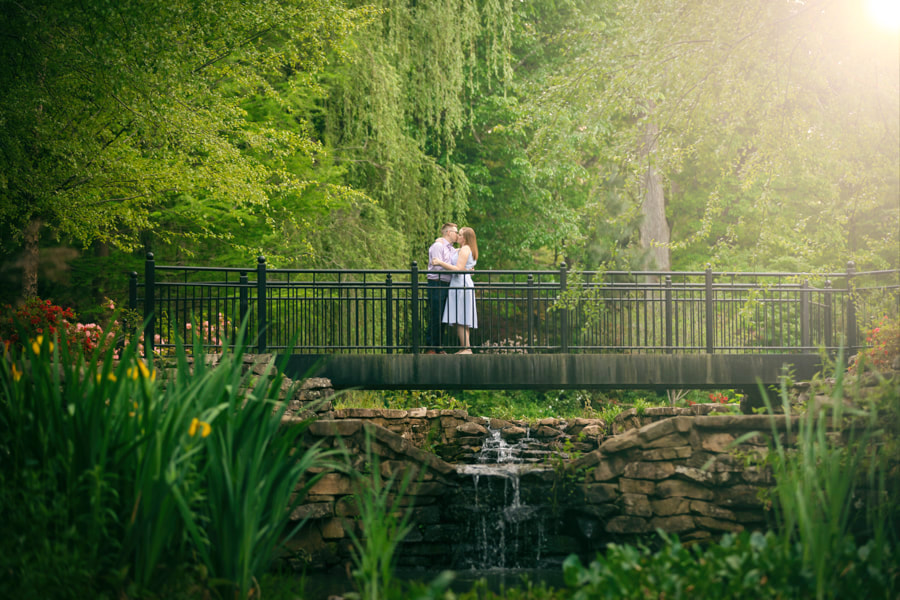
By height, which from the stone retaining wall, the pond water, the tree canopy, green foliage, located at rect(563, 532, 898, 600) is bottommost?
the pond water

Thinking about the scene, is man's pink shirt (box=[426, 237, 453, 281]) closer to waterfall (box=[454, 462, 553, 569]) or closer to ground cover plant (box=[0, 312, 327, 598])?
waterfall (box=[454, 462, 553, 569])

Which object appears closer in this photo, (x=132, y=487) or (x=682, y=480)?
(x=132, y=487)

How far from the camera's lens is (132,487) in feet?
12.3

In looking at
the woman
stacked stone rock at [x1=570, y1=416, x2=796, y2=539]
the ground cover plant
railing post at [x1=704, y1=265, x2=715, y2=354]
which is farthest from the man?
the ground cover plant

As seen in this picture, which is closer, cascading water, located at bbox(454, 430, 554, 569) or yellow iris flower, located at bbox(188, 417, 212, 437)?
yellow iris flower, located at bbox(188, 417, 212, 437)

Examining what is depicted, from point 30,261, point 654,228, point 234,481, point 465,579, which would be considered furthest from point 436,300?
point 654,228

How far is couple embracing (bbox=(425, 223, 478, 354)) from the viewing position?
379 inches

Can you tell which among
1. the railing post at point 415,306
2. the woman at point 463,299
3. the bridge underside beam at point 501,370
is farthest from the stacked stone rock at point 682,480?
the woman at point 463,299

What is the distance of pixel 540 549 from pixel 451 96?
9.64 m

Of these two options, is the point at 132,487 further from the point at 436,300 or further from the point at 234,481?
the point at 436,300

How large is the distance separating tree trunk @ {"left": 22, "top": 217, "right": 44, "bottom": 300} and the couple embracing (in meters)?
5.60

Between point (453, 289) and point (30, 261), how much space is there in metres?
6.17

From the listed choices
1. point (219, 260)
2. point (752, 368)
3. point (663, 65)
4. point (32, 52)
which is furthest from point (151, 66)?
point (752, 368)

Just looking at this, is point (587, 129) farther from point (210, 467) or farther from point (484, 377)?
point (210, 467)
